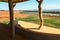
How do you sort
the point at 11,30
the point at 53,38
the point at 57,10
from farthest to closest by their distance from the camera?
1. the point at 57,10
2. the point at 11,30
3. the point at 53,38

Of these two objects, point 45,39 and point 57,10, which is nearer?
point 45,39

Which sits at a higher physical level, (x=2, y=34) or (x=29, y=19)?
(x=2, y=34)

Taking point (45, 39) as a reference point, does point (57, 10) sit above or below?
below

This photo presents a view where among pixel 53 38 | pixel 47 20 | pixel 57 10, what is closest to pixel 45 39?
pixel 53 38

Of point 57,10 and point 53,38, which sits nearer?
point 53,38

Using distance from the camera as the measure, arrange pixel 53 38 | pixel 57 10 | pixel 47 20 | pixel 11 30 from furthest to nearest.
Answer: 1. pixel 57 10
2. pixel 47 20
3. pixel 11 30
4. pixel 53 38

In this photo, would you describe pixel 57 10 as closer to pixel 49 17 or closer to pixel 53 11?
pixel 53 11

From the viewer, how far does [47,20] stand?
7.55 metres

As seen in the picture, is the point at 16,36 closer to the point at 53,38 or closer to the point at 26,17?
the point at 53,38

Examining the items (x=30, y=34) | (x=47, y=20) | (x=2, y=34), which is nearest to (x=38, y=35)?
(x=30, y=34)

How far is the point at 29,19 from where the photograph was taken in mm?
7734

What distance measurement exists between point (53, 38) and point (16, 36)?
18 cm

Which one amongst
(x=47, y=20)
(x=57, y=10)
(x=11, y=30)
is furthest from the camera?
(x=57, y=10)

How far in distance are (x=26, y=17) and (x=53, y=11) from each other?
88.1 inches
